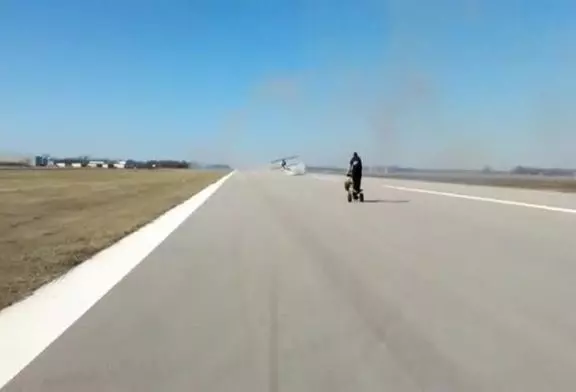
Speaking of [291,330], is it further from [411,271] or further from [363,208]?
[363,208]

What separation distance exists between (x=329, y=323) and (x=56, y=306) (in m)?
3.50

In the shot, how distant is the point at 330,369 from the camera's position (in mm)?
5652

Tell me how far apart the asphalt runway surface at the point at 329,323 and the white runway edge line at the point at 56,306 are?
0.19m

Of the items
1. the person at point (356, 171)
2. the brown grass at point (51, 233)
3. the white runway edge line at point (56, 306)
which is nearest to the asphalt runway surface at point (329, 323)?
the white runway edge line at point (56, 306)


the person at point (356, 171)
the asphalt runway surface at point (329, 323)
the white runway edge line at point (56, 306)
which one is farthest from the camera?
the person at point (356, 171)

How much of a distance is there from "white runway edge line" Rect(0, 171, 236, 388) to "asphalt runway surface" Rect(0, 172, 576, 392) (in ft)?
0.61

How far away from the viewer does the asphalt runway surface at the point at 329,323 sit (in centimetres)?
542

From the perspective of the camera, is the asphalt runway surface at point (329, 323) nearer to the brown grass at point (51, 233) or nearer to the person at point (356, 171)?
the brown grass at point (51, 233)

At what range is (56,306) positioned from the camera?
845cm

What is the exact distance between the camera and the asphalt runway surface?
17.8 ft

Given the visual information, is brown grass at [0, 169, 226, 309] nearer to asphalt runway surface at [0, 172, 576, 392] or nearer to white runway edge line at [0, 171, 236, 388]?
white runway edge line at [0, 171, 236, 388]

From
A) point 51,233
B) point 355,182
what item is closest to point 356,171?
point 355,182

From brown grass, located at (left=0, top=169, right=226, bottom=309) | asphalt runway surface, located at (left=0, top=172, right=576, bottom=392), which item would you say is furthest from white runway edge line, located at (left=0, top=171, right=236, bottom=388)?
brown grass, located at (left=0, top=169, right=226, bottom=309)

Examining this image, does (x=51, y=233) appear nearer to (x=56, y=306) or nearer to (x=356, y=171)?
(x=56, y=306)
